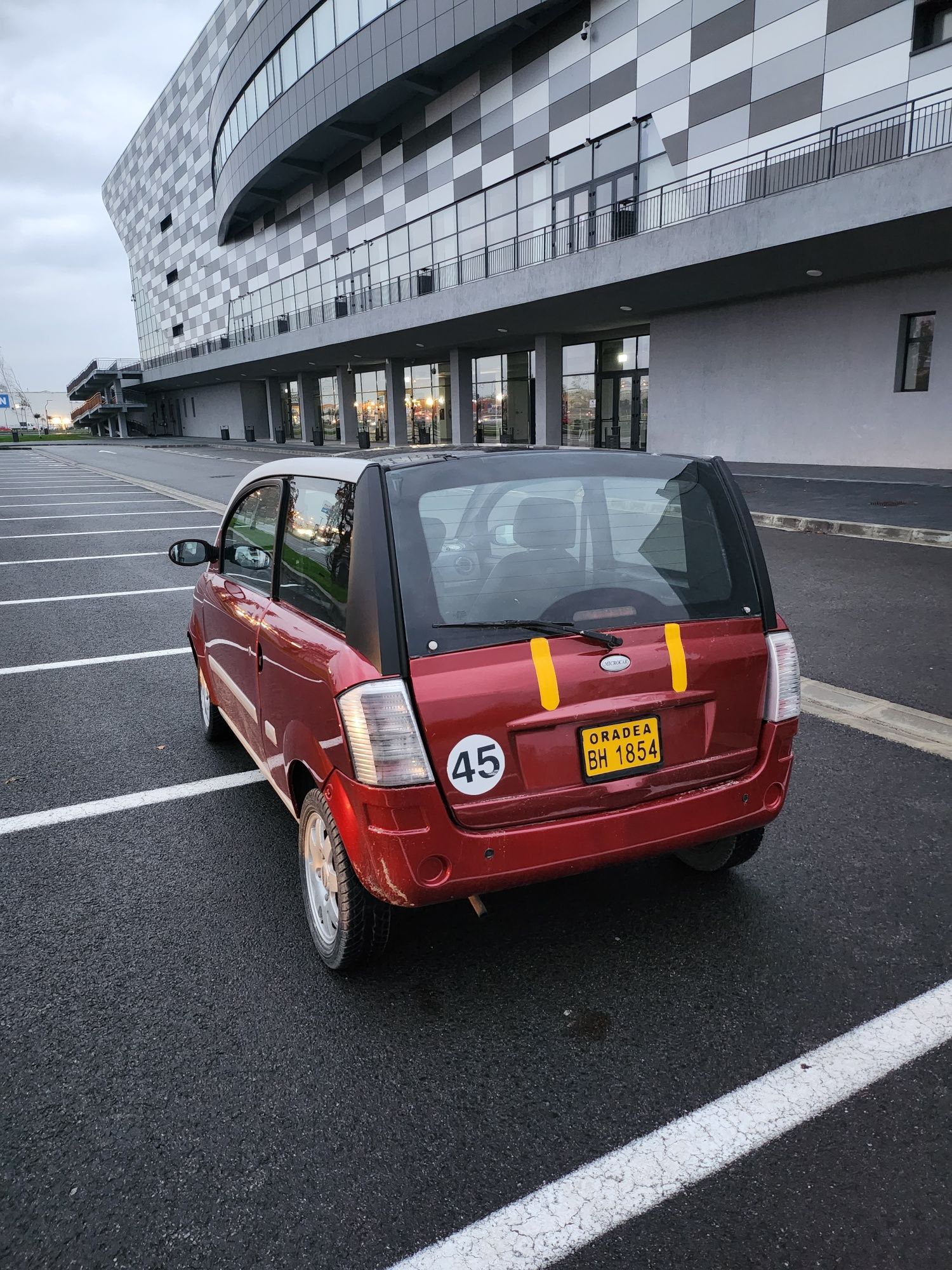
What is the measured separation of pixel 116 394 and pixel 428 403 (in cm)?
5204

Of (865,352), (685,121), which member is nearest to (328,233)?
(685,121)

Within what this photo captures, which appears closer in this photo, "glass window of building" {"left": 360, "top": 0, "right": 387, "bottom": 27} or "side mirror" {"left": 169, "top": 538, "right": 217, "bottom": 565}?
"side mirror" {"left": 169, "top": 538, "right": 217, "bottom": 565}

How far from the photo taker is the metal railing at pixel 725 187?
17.2 metres

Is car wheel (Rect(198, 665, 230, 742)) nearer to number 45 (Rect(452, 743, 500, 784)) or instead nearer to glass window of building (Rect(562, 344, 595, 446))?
number 45 (Rect(452, 743, 500, 784))

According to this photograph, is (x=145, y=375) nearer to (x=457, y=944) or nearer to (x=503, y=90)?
(x=503, y=90)

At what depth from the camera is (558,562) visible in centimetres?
271

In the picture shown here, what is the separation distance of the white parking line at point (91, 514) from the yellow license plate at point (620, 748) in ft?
48.1

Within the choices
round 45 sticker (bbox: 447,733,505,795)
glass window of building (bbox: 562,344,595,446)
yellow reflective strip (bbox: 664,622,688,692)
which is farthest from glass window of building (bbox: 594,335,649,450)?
round 45 sticker (bbox: 447,733,505,795)

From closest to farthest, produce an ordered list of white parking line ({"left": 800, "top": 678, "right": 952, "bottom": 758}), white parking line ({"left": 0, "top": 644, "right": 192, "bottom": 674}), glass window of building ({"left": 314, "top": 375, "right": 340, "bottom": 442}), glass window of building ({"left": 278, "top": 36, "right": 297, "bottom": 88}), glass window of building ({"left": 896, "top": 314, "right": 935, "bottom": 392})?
white parking line ({"left": 800, "top": 678, "right": 952, "bottom": 758})
white parking line ({"left": 0, "top": 644, "right": 192, "bottom": 674})
glass window of building ({"left": 896, "top": 314, "right": 935, "bottom": 392})
glass window of building ({"left": 278, "top": 36, "right": 297, "bottom": 88})
glass window of building ({"left": 314, "top": 375, "right": 340, "bottom": 442})

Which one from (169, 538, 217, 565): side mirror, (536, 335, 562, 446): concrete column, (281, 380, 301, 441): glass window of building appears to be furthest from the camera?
(281, 380, 301, 441): glass window of building

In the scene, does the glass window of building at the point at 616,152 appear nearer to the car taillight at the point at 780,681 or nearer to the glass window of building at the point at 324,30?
the glass window of building at the point at 324,30

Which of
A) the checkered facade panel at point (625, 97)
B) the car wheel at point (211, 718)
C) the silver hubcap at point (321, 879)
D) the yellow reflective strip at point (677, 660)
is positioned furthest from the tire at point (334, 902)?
the checkered facade panel at point (625, 97)

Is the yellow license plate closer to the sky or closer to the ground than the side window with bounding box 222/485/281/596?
closer to the ground

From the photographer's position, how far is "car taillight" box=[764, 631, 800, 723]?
2881 mm
